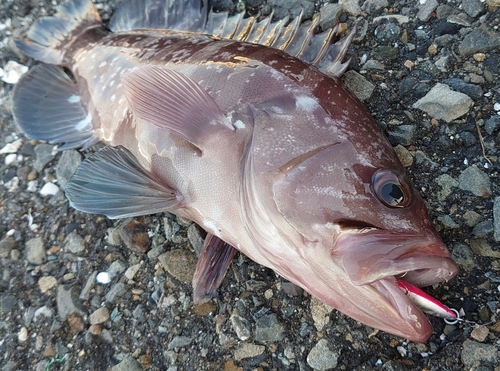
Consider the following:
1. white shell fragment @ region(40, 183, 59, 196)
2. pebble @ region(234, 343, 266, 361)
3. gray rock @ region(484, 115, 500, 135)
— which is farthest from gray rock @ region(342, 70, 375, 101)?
white shell fragment @ region(40, 183, 59, 196)

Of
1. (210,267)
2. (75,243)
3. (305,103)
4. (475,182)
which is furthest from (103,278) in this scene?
(475,182)

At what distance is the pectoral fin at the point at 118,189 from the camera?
254cm

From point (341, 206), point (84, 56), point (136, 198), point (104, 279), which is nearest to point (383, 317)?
point (341, 206)

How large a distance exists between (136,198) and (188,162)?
37cm

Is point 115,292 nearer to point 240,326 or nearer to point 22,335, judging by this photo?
point 22,335

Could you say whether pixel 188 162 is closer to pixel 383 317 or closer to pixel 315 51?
pixel 315 51

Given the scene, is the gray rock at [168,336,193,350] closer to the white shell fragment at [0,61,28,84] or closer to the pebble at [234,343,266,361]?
the pebble at [234,343,266,361]

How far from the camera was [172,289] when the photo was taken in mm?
2811

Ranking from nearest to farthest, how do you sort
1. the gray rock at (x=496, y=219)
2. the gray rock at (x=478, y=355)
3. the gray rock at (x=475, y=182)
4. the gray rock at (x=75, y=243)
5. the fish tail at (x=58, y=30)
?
the gray rock at (x=478, y=355), the gray rock at (x=496, y=219), the gray rock at (x=475, y=182), the gray rock at (x=75, y=243), the fish tail at (x=58, y=30)

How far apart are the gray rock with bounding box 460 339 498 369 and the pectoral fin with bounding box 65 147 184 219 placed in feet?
5.55

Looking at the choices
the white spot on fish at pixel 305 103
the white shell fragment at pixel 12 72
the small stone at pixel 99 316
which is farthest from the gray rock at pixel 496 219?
the white shell fragment at pixel 12 72

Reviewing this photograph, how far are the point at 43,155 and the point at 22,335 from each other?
1381 mm

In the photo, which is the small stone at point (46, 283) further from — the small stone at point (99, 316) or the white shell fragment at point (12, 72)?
the white shell fragment at point (12, 72)

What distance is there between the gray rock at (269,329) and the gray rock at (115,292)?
36.6 inches
